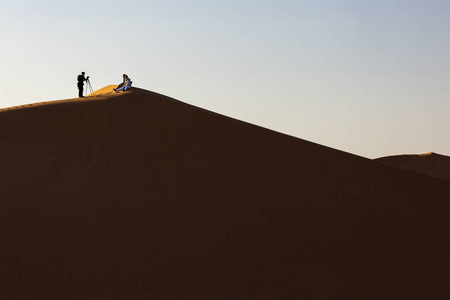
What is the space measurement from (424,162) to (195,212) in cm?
4068

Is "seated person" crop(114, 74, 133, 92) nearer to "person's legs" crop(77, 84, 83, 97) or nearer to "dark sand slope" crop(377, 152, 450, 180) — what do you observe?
"person's legs" crop(77, 84, 83, 97)

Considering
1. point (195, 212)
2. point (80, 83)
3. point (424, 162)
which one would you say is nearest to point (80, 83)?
point (80, 83)

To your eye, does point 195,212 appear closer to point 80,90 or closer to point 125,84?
point 125,84

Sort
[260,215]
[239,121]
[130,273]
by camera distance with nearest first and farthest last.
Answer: [130,273] < [260,215] < [239,121]

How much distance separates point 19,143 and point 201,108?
6207 mm

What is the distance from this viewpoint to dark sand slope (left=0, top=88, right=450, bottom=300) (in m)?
15.5

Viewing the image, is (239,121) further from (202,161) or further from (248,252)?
(248,252)

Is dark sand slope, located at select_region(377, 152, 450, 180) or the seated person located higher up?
dark sand slope, located at select_region(377, 152, 450, 180)

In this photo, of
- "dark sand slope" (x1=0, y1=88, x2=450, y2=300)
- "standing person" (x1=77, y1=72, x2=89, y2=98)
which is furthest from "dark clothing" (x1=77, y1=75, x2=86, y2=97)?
"dark sand slope" (x1=0, y1=88, x2=450, y2=300)

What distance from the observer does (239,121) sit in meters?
19.5

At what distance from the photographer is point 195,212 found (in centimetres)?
1670

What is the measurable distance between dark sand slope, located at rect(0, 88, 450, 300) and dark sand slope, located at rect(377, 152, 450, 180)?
110ft

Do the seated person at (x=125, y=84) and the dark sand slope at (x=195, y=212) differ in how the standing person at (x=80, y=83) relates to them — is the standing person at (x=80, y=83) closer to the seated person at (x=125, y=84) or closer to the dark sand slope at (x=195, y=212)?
the seated person at (x=125, y=84)

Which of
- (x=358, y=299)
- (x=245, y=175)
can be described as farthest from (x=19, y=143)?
(x=358, y=299)
